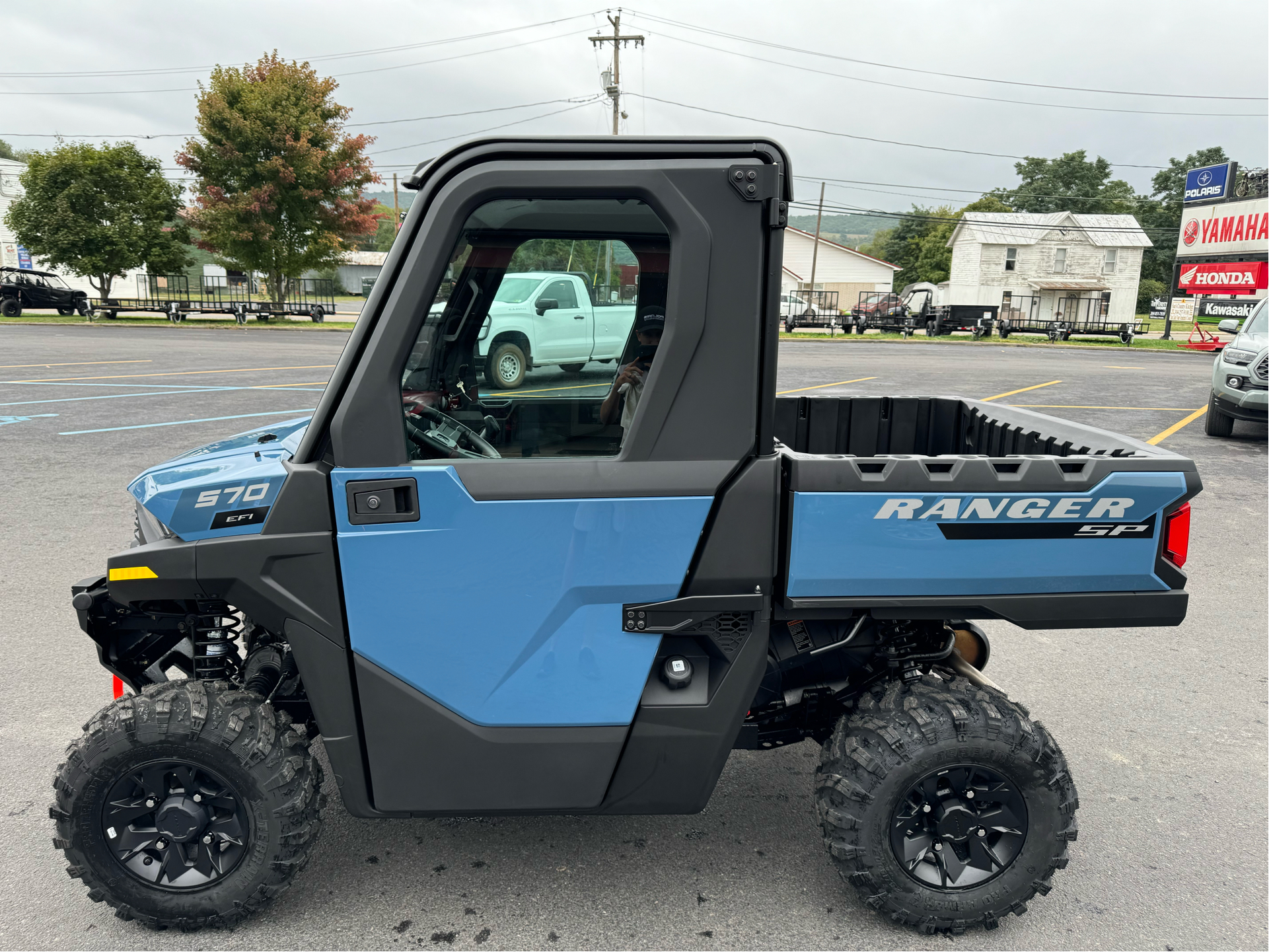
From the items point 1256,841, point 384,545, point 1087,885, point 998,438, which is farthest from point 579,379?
point 1256,841

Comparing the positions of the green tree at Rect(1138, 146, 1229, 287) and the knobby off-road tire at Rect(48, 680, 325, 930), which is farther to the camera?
the green tree at Rect(1138, 146, 1229, 287)

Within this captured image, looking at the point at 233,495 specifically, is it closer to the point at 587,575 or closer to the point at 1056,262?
the point at 587,575

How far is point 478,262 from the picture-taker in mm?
2381

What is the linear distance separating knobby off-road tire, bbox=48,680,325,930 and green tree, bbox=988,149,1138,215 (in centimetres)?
9651

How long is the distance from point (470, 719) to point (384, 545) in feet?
1.77

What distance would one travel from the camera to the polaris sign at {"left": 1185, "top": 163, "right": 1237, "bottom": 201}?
128 ft

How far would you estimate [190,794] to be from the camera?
8.02 feet

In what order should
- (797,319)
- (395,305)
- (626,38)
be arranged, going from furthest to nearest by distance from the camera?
1. (797,319)
2. (626,38)
3. (395,305)

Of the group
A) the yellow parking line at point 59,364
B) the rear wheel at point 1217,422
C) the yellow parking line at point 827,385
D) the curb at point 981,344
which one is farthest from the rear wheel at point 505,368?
the curb at point 981,344

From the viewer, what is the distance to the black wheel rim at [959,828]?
2.50 meters

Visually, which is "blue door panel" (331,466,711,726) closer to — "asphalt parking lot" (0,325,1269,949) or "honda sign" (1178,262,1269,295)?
"asphalt parking lot" (0,325,1269,949)

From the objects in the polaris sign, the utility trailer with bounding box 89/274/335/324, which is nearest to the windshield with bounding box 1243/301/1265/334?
the utility trailer with bounding box 89/274/335/324

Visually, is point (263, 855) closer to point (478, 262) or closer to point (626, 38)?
point (478, 262)

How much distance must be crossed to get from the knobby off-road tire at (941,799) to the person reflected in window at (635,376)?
115 cm
